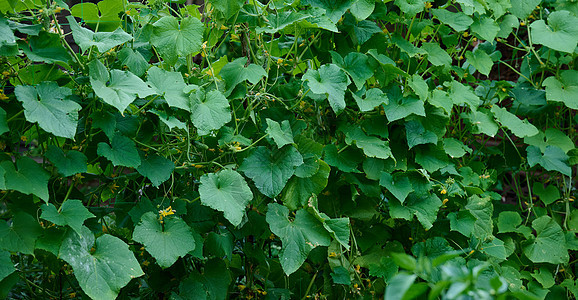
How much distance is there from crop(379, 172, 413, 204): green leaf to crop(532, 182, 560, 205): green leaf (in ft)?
3.07

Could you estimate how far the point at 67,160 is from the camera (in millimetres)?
1540

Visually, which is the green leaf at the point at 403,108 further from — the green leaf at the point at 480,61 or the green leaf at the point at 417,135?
the green leaf at the point at 480,61

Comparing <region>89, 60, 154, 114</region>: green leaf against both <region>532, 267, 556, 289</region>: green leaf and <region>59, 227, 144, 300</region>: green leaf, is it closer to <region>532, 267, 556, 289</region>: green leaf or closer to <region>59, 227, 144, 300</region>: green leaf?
<region>59, 227, 144, 300</region>: green leaf

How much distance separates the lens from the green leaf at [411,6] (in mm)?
1963

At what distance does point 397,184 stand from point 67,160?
3.84ft

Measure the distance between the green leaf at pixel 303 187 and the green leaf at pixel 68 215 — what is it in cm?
66

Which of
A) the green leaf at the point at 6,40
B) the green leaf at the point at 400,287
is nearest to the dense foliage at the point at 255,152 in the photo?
the green leaf at the point at 6,40

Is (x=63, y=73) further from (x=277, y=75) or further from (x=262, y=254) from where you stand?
(x=262, y=254)

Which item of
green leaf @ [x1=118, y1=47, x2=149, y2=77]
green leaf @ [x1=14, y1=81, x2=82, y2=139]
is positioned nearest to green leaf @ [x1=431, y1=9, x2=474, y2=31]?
green leaf @ [x1=118, y1=47, x2=149, y2=77]

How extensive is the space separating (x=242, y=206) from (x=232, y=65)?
0.52 metres

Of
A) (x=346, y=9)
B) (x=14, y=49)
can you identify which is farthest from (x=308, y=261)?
(x=14, y=49)

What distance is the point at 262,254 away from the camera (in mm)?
1917

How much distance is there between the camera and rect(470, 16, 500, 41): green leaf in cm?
224

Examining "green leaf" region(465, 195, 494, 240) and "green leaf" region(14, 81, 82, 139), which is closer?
"green leaf" region(14, 81, 82, 139)
